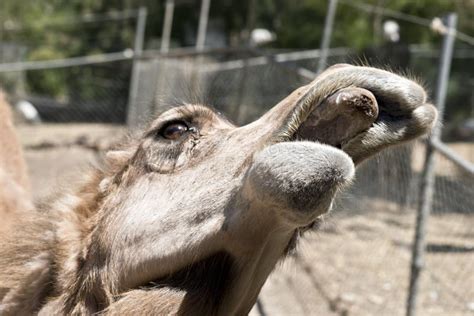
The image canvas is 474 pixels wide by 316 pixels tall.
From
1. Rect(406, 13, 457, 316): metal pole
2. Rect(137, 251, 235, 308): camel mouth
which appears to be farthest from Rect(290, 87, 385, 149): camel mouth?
Rect(406, 13, 457, 316): metal pole

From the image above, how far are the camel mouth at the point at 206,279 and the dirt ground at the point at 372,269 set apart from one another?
2.73 metres

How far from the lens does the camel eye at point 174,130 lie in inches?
102

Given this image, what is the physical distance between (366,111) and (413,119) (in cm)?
17

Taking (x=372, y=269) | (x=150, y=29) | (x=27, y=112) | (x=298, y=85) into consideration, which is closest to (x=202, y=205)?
(x=298, y=85)

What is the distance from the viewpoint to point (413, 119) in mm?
1946

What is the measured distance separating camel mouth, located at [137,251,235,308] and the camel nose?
0.43 m

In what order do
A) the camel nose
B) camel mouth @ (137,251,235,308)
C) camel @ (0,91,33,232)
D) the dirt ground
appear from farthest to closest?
the dirt ground
camel @ (0,91,33,232)
camel mouth @ (137,251,235,308)
the camel nose

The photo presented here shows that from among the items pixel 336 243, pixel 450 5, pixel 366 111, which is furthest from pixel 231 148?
pixel 450 5

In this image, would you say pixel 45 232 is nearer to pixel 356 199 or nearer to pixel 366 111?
pixel 366 111

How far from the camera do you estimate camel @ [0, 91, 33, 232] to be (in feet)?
12.7

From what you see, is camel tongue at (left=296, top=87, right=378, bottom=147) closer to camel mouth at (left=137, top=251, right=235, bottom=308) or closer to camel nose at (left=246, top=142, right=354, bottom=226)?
camel nose at (left=246, top=142, right=354, bottom=226)

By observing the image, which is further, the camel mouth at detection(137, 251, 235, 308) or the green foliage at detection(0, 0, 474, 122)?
the green foliage at detection(0, 0, 474, 122)

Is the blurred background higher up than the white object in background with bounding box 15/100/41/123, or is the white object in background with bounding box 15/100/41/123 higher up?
the blurred background

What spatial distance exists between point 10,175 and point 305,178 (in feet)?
10.2
